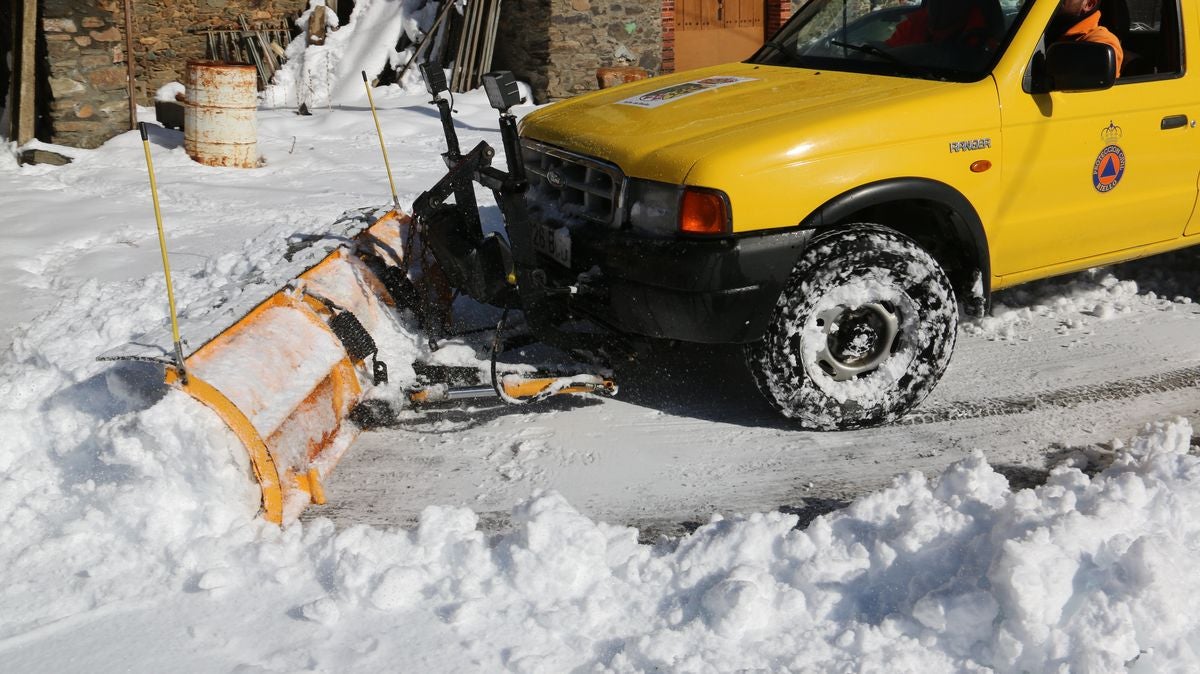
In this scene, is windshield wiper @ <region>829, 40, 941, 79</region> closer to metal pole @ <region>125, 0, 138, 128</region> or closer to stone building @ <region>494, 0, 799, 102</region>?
metal pole @ <region>125, 0, 138, 128</region>

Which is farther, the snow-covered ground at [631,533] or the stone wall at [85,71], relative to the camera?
the stone wall at [85,71]

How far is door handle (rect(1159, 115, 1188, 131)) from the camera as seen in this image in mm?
4996

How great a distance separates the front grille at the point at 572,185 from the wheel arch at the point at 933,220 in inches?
30.6

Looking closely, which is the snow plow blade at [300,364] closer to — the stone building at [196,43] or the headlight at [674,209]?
the headlight at [674,209]

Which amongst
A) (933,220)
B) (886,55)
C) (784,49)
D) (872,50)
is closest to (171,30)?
(784,49)

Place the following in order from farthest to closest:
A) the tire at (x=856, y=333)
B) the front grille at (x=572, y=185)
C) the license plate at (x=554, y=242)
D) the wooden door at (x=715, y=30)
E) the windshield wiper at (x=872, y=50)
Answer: the wooden door at (x=715, y=30)
the windshield wiper at (x=872, y=50)
the license plate at (x=554, y=242)
the front grille at (x=572, y=185)
the tire at (x=856, y=333)

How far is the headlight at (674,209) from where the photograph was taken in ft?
13.3

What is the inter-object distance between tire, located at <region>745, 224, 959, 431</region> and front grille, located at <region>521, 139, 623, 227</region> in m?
0.78

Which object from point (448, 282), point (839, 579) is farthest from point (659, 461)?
point (448, 282)

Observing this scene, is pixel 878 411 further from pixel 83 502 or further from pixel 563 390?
pixel 83 502

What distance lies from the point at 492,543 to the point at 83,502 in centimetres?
138

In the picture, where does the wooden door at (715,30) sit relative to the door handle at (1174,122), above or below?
below

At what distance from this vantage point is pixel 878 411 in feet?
14.8

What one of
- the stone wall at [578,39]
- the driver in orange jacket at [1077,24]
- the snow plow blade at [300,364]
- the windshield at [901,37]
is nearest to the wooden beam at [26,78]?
the stone wall at [578,39]
